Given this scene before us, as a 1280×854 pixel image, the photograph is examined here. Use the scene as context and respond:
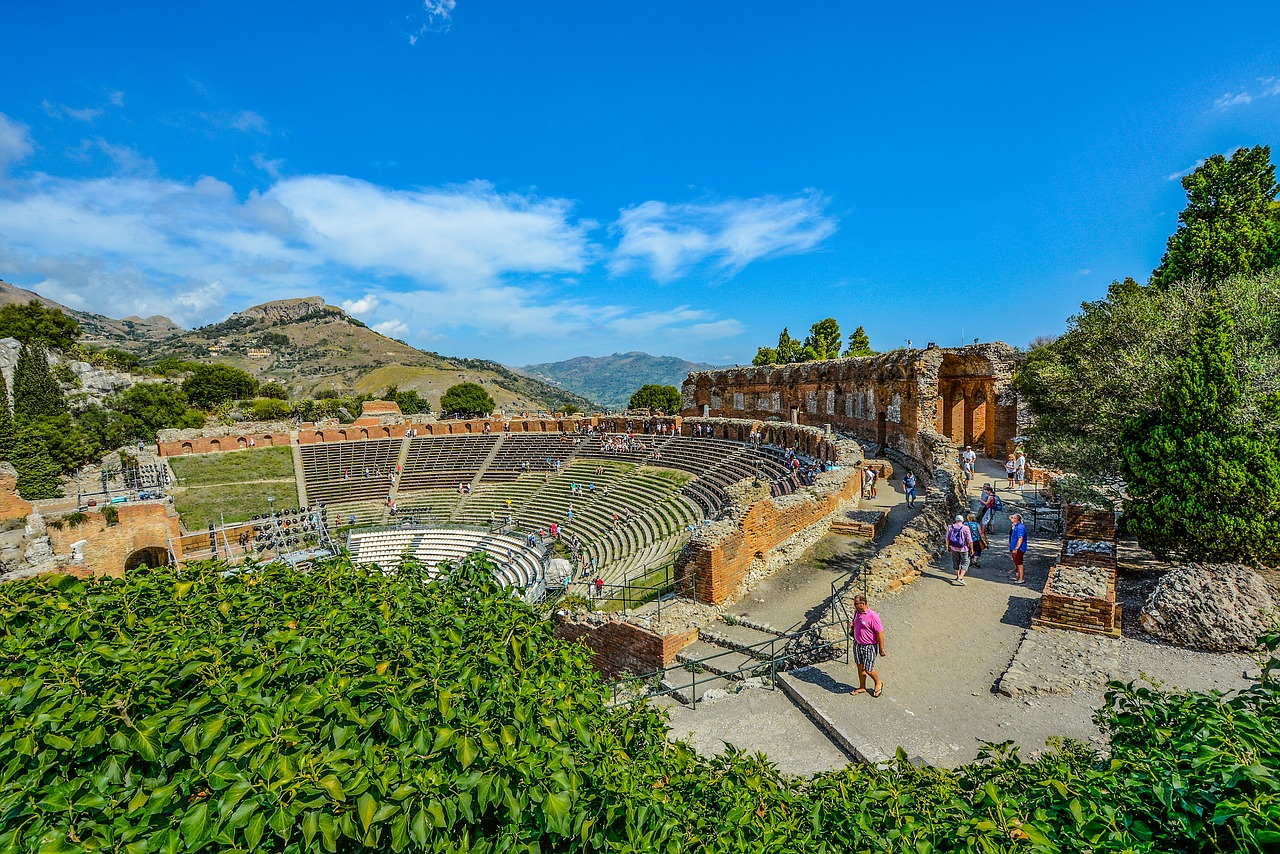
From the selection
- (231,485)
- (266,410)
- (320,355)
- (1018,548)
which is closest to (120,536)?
(231,485)

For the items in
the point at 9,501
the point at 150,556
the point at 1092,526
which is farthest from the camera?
the point at 150,556

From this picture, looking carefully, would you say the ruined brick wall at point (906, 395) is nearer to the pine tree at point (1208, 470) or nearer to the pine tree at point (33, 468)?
the pine tree at point (1208, 470)

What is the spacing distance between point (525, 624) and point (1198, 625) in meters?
8.48

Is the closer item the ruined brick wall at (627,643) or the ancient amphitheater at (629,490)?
the ruined brick wall at (627,643)

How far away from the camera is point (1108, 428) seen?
11586mm

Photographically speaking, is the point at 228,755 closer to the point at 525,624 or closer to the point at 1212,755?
the point at 525,624

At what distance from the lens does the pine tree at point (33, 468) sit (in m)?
31.9

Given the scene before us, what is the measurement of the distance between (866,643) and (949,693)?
1.23 metres

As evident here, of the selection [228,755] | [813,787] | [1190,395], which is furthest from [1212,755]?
[1190,395]

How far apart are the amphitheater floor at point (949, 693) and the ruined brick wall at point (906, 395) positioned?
1478 centimetres

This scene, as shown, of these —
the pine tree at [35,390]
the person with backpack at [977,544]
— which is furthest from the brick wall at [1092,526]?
the pine tree at [35,390]

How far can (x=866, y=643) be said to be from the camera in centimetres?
660

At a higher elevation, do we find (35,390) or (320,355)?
(320,355)

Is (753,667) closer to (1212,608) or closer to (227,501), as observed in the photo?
(1212,608)
